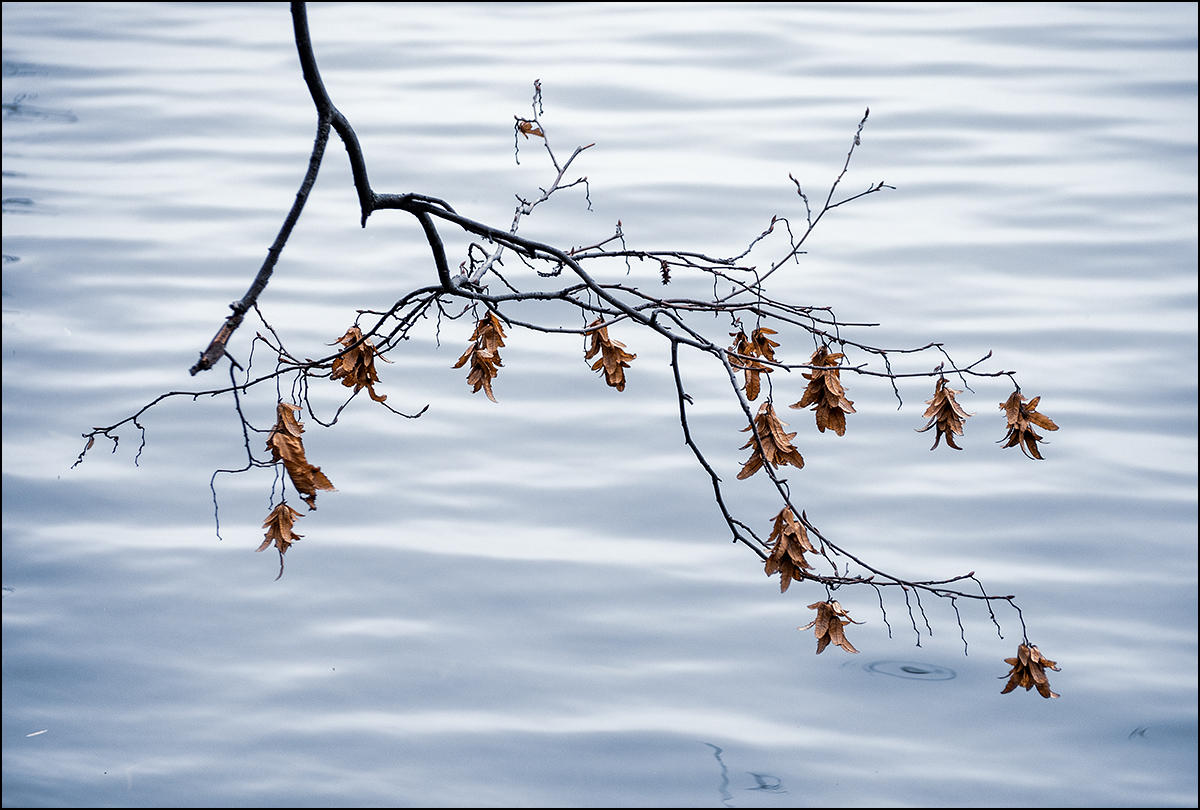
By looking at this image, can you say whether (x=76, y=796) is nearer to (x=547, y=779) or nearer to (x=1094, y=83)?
(x=547, y=779)

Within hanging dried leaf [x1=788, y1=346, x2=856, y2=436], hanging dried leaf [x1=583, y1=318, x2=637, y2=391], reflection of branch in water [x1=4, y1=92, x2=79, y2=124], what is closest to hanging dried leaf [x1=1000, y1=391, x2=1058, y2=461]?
hanging dried leaf [x1=788, y1=346, x2=856, y2=436]

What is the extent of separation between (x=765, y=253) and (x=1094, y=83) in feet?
7.22

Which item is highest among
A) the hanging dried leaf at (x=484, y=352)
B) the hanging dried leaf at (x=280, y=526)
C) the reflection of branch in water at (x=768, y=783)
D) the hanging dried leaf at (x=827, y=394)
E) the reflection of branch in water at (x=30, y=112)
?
the reflection of branch in water at (x=30, y=112)

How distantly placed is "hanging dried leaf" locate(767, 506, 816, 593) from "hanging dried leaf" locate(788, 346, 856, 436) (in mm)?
137

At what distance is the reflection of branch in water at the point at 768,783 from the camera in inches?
131

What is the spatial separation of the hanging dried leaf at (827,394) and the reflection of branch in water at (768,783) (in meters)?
2.25

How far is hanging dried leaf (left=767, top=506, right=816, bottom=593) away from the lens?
4.14ft

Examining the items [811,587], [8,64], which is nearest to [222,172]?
[8,64]

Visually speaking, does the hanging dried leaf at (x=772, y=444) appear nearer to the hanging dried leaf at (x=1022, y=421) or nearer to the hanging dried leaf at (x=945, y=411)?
the hanging dried leaf at (x=945, y=411)

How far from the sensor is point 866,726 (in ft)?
11.6

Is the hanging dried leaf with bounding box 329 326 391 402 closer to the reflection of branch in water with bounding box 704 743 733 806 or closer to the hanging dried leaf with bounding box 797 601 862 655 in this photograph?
the hanging dried leaf with bounding box 797 601 862 655

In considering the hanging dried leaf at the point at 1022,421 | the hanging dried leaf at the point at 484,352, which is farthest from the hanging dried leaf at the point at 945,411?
the hanging dried leaf at the point at 484,352

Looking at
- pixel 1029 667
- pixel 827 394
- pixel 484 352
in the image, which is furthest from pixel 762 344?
pixel 1029 667

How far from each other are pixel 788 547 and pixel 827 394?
0.21 meters
